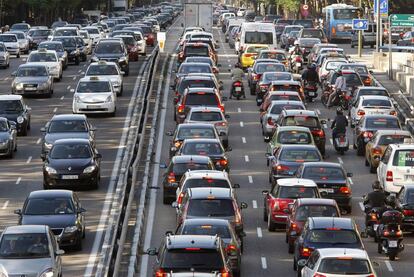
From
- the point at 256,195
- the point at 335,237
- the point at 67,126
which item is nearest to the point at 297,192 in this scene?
the point at 335,237

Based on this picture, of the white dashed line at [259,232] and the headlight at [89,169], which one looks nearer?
the white dashed line at [259,232]

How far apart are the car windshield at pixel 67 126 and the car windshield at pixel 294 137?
21.1ft

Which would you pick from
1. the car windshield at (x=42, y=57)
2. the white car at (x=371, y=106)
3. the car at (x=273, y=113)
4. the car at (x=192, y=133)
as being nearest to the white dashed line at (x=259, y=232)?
the car at (x=192, y=133)

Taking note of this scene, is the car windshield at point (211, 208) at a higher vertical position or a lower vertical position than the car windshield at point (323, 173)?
higher

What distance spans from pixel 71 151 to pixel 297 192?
8719 millimetres

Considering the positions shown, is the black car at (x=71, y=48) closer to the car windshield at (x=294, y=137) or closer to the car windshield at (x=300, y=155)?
the car windshield at (x=294, y=137)

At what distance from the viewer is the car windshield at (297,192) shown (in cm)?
3516

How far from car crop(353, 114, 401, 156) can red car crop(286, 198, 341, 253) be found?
15.2m

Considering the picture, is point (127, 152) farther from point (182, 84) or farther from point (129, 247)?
point (129, 247)

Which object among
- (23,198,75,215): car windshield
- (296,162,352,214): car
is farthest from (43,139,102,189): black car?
(23,198,75,215): car windshield

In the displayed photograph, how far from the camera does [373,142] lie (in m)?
45.2

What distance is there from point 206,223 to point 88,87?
28.0 meters

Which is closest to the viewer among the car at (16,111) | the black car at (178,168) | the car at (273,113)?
the black car at (178,168)

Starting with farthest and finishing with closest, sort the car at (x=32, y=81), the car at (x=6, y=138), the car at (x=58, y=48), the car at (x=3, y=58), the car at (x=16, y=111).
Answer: the car at (x=3, y=58)
the car at (x=58, y=48)
the car at (x=32, y=81)
the car at (x=16, y=111)
the car at (x=6, y=138)
